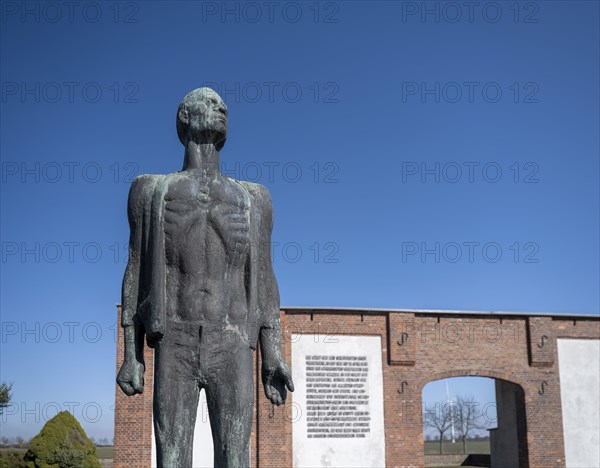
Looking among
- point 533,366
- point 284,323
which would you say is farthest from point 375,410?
point 533,366

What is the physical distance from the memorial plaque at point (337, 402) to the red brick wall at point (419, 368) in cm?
27

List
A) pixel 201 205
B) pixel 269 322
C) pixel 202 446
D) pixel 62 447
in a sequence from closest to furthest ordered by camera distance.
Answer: pixel 201 205 < pixel 269 322 < pixel 62 447 < pixel 202 446

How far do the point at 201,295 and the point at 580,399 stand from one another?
24783mm

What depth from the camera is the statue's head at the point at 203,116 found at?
15.5ft

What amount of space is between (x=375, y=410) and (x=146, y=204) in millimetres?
21074

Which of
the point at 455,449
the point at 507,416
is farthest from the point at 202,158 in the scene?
the point at 455,449

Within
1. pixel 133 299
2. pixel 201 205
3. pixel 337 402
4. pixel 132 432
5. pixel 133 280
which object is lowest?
pixel 132 432

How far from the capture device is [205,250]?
449 centimetres

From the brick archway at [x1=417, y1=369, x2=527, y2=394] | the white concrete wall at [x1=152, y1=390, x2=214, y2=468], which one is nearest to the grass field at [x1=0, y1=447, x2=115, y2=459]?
the white concrete wall at [x1=152, y1=390, x2=214, y2=468]

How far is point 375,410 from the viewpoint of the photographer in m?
24.6

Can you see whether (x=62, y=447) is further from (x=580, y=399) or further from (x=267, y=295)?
(x=267, y=295)

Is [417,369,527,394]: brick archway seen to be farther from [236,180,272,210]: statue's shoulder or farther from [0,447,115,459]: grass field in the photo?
[236,180,272,210]: statue's shoulder

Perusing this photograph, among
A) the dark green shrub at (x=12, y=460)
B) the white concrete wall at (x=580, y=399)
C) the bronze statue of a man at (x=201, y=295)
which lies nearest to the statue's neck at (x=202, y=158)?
the bronze statue of a man at (x=201, y=295)

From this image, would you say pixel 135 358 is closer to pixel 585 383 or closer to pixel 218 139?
pixel 218 139
